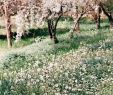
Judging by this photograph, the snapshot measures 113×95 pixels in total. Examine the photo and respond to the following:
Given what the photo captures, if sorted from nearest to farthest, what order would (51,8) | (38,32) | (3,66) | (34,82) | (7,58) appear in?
(34,82)
(3,66)
(7,58)
(51,8)
(38,32)

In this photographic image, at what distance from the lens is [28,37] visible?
157 feet

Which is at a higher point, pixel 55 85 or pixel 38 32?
pixel 55 85

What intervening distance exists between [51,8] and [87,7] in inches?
274

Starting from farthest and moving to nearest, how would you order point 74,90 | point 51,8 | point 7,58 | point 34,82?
1. point 51,8
2. point 7,58
3. point 34,82
4. point 74,90

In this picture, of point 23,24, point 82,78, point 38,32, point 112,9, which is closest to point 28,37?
point 38,32

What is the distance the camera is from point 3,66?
22125mm

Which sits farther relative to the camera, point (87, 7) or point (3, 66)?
point (87, 7)

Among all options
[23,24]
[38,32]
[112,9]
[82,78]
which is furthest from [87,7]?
[82,78]

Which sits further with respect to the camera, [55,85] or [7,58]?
[7,58]

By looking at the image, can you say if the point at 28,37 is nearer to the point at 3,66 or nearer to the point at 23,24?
the point at 23,24

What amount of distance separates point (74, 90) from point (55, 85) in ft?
2.21

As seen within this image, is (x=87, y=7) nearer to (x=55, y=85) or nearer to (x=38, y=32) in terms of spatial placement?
(x=38, y=32)

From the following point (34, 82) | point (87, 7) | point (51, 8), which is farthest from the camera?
point (87, 7)

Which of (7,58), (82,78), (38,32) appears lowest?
(38,32)
